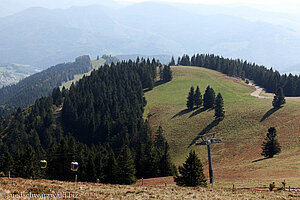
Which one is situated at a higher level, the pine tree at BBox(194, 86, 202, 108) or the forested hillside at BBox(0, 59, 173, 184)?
the pine tree at BBox(194, 86, 202, 108)

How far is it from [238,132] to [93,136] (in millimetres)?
69828

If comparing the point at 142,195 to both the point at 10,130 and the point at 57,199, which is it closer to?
the point at 57,199

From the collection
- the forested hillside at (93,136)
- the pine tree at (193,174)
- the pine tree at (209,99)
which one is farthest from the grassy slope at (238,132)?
the forested hillside at (93,136)

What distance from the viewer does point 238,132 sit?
104500 millimetres

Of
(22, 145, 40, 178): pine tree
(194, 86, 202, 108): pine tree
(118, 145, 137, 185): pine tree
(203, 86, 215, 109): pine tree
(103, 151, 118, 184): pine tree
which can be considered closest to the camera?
(118, 145, 137, 185): pine tree

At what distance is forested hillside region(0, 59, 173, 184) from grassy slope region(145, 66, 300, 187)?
9.73 m

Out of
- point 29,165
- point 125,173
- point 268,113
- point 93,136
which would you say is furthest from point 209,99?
point 29,165

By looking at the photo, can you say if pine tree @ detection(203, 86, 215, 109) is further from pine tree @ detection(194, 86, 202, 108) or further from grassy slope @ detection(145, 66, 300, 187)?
grassy slope @ detection(145, 66, 300, 187)

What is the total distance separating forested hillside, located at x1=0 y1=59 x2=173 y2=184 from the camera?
69.2m

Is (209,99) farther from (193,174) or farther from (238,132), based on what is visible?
(193,174)

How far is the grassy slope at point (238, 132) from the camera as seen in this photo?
5779 centimetres

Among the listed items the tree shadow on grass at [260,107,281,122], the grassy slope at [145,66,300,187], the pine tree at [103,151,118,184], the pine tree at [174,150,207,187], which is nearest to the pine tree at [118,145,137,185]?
the pine tree at [103,151,118,184]

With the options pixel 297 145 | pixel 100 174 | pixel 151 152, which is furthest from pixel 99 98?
pixel 297 145

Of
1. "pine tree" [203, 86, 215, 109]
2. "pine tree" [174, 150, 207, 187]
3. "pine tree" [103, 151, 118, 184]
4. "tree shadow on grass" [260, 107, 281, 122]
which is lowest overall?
"pine tree" [103, 151, 118, 184]
